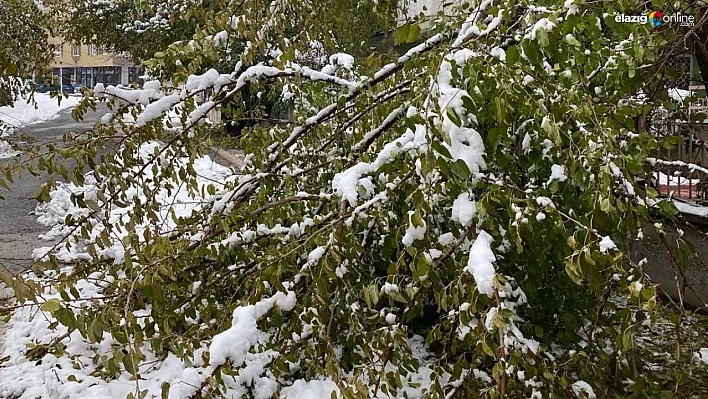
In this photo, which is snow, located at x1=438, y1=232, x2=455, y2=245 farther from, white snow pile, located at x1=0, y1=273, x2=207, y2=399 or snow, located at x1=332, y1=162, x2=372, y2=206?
white snow pile, located at x1=0, y1=273, x2=207, y2=399

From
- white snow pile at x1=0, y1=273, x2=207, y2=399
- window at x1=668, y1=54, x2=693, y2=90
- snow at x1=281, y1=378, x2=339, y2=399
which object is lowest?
white snow pile at x1=0, y1=273, x2=207, y2=399

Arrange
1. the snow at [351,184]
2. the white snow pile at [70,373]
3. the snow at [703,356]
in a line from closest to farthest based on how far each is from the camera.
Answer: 1. the snow at [351,184]
2. the white snow pile at [70,373]
3. the snow at [703,356]

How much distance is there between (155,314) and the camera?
3211 mm

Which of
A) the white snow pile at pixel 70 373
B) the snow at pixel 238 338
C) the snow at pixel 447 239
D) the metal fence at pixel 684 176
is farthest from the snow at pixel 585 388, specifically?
the metal fence at pixel 684 176

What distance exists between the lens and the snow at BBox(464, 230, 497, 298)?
1920 millimetres

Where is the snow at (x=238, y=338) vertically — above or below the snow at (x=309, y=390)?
above

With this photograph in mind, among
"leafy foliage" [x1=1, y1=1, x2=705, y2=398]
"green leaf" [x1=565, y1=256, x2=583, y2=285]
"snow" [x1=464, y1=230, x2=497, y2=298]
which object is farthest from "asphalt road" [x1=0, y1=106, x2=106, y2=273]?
"green leaf" [x1=565, y1=256, x2=583, y2=285]

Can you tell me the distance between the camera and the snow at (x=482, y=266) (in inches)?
75.6

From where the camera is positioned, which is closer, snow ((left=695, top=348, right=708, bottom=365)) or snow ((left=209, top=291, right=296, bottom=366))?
snow ((left=209, top=291, right=296, bottom=366))

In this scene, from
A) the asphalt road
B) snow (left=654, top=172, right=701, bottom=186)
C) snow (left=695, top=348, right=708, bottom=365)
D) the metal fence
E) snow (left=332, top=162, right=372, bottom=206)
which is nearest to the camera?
snow (left=332, top=162, right=372, bottom=206)

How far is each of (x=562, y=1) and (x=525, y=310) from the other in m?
1.78

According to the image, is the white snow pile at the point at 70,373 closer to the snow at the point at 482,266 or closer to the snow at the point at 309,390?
the snow at the point at 309,390

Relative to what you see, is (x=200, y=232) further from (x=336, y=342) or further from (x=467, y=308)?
(x=467, y=308)

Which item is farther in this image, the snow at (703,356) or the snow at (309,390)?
the snow at (703,356)
